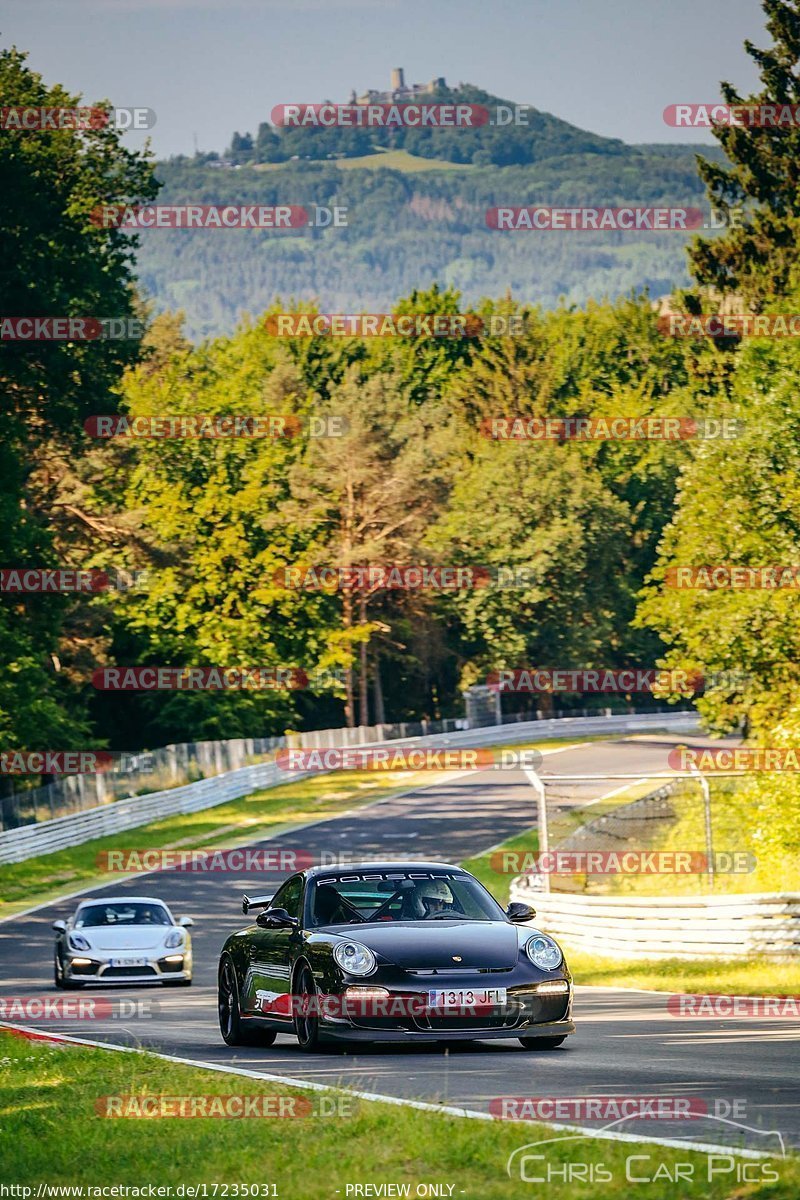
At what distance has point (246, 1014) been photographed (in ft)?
45.8

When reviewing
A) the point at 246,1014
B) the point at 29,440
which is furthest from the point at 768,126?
the point at 246,1014

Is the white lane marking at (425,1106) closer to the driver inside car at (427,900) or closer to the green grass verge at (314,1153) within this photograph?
the green grass verge at (314,1153)

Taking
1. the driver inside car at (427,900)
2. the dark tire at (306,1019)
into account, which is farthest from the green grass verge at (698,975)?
the dark tire at (306,1019)

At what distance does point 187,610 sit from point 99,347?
79.5 feet

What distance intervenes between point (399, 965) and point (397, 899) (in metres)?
1.21

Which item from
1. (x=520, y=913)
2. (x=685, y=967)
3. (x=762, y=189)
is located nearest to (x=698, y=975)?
(x=685, y=967)

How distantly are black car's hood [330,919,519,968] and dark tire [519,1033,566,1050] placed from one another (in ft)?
2.43

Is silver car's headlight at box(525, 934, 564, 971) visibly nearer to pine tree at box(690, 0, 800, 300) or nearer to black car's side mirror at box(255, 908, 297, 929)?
black car's side mirror at box(255, 908, 297, 929)

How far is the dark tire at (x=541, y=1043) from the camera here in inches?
497

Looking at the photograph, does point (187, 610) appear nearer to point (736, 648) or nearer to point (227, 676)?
point (227, 676)

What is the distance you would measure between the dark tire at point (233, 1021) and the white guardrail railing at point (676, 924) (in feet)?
28.6

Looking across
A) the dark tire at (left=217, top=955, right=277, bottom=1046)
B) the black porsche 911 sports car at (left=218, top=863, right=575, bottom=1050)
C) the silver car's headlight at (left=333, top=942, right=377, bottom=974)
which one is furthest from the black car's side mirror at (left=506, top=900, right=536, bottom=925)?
the dark tire at (left=217, top=955, right=277, bottom=1046)

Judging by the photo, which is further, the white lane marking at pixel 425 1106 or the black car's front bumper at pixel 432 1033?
the black car's front bumper at pixel 432 1033

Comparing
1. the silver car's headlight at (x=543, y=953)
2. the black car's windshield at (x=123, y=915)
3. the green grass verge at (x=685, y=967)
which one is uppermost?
the silver car's headlight at (x=543, y=953)
